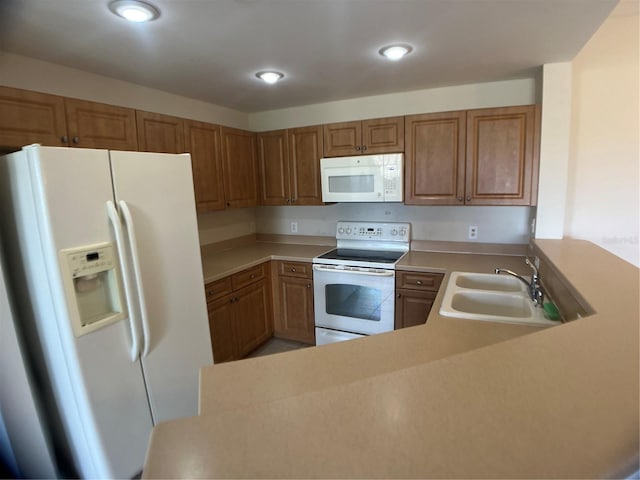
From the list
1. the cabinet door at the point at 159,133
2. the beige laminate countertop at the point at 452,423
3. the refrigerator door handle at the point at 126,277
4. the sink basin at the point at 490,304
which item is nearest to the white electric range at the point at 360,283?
the sink basin at the point at 490,304

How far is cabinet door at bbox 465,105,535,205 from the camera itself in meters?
2.41

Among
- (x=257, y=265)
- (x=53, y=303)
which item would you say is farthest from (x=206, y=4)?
(x=257, y=265)

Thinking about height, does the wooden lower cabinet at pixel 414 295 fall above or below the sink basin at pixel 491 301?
below

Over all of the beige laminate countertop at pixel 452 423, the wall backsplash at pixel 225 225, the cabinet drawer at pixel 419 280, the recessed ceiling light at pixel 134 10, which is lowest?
the cabinet drawer at pixel 419 280

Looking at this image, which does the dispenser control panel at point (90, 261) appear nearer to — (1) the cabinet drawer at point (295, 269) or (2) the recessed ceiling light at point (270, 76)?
(2) the recessed ceiling light at point (270, 76)

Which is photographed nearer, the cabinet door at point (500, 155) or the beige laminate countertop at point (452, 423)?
the beige laminate countertop at point (452, 423)

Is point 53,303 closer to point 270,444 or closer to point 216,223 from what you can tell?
point 270,444

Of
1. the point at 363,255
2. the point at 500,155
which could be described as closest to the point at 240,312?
the point at 363,255

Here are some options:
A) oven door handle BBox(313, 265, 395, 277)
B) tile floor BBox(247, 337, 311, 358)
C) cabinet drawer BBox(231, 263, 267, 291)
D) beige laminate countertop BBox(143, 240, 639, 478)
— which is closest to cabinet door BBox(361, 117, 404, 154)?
oven door handle BBox(313, 265, 395, 277)

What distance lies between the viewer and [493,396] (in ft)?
2.06

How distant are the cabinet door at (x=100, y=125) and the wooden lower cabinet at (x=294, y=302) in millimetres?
1530

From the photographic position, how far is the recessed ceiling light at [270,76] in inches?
90.7

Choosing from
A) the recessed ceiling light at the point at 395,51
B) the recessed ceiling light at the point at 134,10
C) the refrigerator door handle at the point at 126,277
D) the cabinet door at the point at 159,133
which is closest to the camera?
the recessed ceiling light at the point at 134,10

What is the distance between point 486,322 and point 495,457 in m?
1.03
